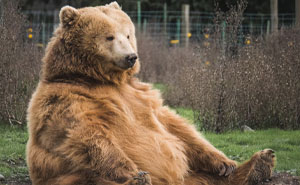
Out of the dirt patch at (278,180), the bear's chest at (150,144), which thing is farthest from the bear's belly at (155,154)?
the dirt patch at (278,180)

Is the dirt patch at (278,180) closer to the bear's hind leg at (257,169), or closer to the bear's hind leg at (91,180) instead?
the bear's hind leg at (257,169)

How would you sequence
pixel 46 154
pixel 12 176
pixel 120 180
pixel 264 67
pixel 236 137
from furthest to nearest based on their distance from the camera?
pixel 264 67 < pixel 236 137 < pixel 12 176 < pixel 46 154 < pixel 120 180

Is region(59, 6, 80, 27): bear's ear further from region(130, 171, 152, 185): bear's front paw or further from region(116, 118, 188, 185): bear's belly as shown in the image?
region(130, 171, 152, 185): bear's front paw

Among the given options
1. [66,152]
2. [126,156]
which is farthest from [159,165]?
[66,152]

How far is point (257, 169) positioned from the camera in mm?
4203

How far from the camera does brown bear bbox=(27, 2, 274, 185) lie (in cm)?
366

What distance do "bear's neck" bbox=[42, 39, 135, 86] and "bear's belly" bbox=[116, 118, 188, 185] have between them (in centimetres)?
51

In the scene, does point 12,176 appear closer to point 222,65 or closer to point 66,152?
point 66,152

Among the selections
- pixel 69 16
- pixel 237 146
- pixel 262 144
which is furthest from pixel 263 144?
pixel 69 16

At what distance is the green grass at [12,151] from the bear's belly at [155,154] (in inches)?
81.5

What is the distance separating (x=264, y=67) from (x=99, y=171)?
18.3ft

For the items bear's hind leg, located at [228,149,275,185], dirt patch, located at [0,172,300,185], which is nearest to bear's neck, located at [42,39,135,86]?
bear's hind leg, located at [228,149,275,185]

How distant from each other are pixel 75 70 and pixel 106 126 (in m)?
0.58

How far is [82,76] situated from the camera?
4.07 m
